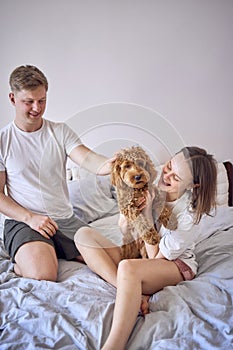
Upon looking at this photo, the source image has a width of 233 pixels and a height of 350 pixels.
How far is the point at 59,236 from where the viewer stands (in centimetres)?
138

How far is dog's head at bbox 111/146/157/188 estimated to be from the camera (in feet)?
3.38

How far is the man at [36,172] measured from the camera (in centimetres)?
131

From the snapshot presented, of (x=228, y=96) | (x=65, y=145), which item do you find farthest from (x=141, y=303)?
(x=228, y=96)

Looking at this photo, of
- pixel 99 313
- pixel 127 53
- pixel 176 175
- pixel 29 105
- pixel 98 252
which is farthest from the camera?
pixel 127 53

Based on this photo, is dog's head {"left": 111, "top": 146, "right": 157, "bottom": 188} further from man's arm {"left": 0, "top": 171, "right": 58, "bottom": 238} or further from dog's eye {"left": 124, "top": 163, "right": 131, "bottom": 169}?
man's arm {"left": 0, "top": 171, "right": 58, "bottom": 238}

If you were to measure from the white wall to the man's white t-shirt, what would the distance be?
59cm

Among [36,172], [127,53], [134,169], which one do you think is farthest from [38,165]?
[127,53]

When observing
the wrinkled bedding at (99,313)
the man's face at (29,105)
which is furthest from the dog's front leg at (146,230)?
the man's face at (29,105)

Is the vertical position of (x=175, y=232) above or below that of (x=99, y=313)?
above

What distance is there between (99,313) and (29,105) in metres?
0.79

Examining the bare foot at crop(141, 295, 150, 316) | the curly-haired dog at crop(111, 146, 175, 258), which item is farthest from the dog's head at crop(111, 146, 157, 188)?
the bare foot at crop(141, 295, 150, 316)

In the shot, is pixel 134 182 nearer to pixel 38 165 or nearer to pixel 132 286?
pixel 132 286

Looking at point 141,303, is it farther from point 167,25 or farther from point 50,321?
point 167,25

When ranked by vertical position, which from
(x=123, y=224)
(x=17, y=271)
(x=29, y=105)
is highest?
(x=29, y=105)
